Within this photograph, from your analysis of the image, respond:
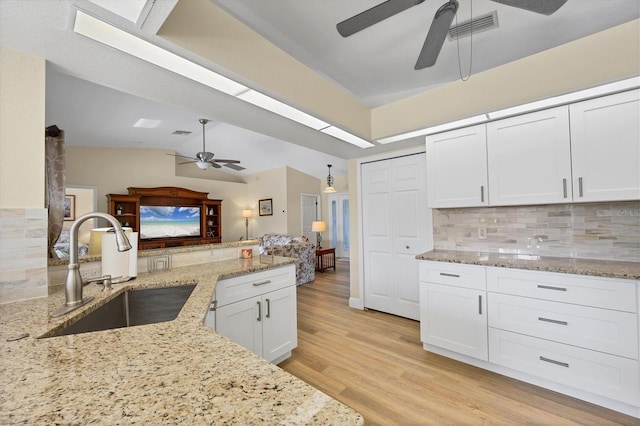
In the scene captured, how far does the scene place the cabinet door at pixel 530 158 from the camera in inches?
80.6

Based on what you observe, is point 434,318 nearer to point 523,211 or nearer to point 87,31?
point 523,211

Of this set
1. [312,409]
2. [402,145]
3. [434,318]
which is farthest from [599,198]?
[312,409]

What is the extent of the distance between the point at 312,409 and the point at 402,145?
306 cm

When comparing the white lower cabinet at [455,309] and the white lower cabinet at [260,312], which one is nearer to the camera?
the white lower cabinet at [260,312]

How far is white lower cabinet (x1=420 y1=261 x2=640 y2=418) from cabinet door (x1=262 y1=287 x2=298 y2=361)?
1.24 meters

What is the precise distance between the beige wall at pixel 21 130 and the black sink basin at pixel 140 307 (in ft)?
2.10

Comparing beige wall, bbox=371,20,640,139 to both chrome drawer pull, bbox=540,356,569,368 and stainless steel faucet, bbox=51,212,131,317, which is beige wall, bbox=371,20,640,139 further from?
stainless steel faucet, bbox=51,212,131,317

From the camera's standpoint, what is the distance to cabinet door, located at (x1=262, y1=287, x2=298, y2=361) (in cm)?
212

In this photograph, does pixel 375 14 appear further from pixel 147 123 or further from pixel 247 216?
pixel 247 216

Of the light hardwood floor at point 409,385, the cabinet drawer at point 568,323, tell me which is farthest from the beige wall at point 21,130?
the cabinet drawer at point 568,323

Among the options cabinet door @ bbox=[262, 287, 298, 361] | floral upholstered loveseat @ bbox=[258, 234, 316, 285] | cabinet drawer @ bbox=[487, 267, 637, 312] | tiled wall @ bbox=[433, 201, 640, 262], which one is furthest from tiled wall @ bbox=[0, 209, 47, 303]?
floral upholstered loveseat @ bbox=[258, 234, 316, 285]

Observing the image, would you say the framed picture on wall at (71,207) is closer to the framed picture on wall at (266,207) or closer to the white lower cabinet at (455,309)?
the framed picture on wall at (266,207)

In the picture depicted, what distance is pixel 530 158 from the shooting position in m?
2.18

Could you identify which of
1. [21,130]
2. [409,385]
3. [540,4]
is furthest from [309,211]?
[540,4]
